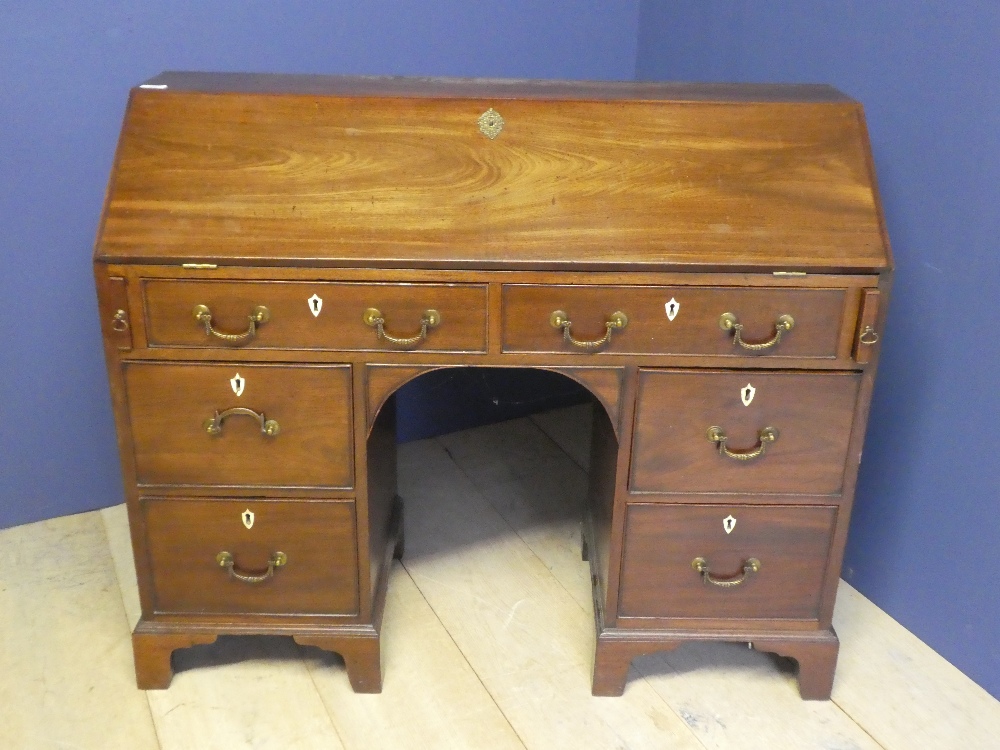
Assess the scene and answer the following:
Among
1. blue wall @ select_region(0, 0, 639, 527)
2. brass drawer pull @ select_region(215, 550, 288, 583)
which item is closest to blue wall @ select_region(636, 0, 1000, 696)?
blue wall @ select_region(0, 0, 639, 527)

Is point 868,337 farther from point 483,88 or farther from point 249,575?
point 249,575

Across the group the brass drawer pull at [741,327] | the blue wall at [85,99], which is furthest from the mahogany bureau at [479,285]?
the blue wall at [85,99]

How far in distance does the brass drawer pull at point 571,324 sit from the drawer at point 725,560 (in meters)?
0.31

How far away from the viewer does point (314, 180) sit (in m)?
1.43

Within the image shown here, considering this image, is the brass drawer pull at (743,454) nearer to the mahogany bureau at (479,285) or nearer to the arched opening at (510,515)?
the mahogany bureau at (479,285)

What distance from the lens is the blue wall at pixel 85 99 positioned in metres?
1.83

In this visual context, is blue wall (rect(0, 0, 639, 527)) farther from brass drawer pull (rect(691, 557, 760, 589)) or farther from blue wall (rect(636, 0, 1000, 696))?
brass drawer pull (rect(691, 557, 760, 589))

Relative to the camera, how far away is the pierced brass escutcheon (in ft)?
4.76

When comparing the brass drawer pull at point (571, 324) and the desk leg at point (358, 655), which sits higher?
the brass drawer pull at point (571, 324)

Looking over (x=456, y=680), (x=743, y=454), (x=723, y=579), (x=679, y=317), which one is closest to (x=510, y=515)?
(x=456, y=680)

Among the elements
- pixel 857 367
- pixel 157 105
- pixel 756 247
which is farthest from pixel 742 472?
pixel 157 105

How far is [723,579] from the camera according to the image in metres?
1.62

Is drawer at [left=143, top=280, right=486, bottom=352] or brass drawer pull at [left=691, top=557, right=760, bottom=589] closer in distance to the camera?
drawer at [left=143, top=280, right=486, bottom=352]

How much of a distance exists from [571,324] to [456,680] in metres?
0.72
